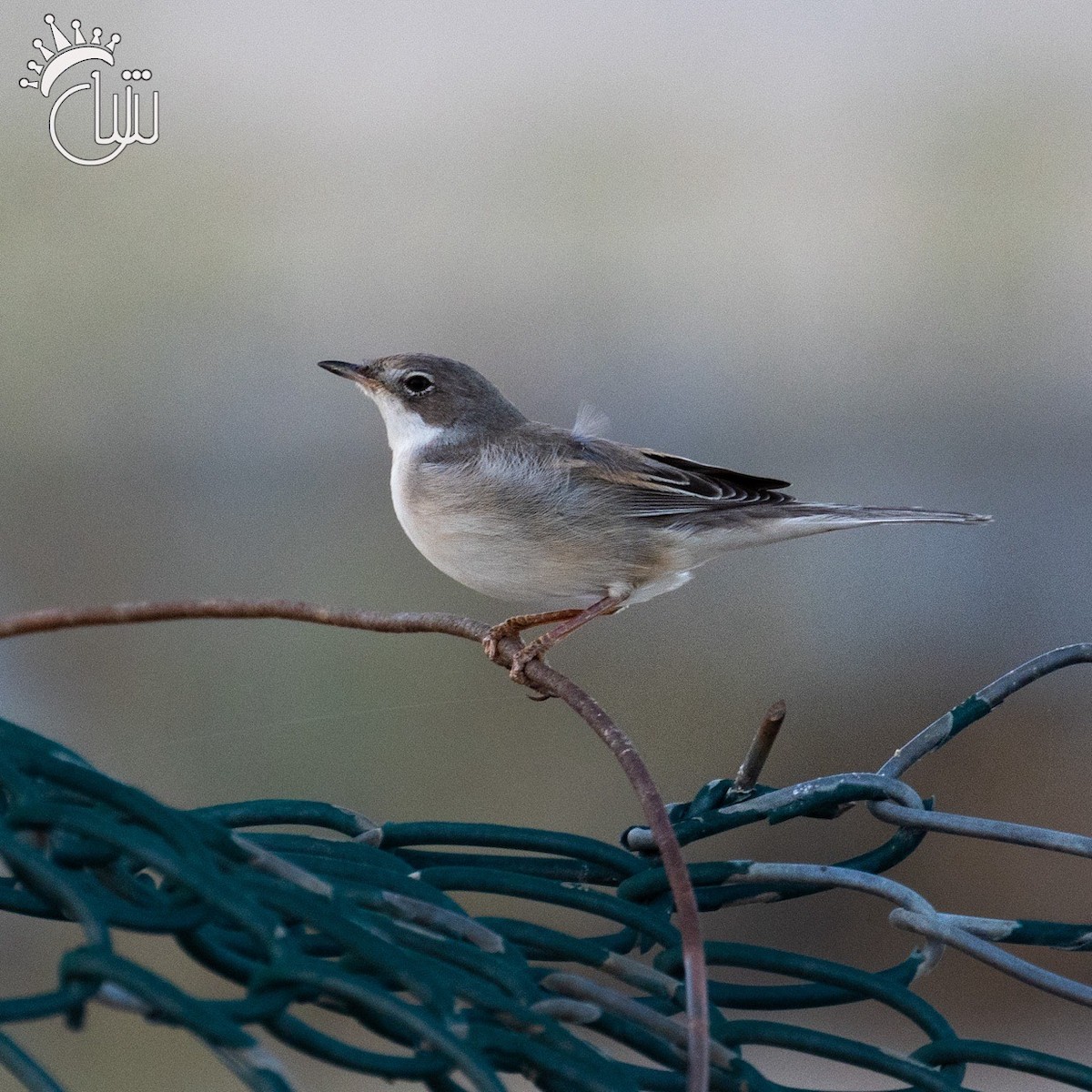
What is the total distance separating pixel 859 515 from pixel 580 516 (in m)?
0.61

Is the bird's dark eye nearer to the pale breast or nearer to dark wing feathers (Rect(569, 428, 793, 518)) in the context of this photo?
the pale breast

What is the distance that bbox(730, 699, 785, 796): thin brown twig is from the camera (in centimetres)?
176

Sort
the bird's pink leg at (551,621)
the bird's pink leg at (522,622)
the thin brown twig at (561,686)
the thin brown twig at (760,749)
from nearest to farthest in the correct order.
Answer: the thin brown twig at (561,686) → the thin brown twig at (760,749) → the bird's pink leg at (522,622) → the bird's pink leg at (551,621)

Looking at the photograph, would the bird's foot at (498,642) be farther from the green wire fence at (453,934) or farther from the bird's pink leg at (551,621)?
the green wire fence at (453,934)

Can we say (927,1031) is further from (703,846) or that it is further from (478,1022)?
(703,846)

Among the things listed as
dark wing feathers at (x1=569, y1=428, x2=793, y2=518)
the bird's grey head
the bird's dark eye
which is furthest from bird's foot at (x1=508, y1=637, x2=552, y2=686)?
the bird's dark eye

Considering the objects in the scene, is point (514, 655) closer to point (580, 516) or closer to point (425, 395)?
point (580, 516)

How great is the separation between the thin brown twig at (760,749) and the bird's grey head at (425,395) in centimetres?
175

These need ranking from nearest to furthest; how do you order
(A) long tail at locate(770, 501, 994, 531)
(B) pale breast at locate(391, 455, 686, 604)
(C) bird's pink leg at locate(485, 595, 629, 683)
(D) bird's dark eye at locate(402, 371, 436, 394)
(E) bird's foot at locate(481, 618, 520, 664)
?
(E) bird's foot at locate(481, 618, 520, 664) < (C) bird's pink leg at locate(485, 595, 629, 683) < (A) long tail at locate(770, 501, 994, 531) < (B) pale breast at locate(391, 455, 686, 604) < (D) bird's dark eye at locate(402, 371, 436, 394)

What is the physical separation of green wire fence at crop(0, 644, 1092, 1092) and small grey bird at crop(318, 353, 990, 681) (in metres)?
1.16

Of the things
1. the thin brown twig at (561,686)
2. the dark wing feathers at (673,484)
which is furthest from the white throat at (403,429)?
the thin brown twig at (561,686)

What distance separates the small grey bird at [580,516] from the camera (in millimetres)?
3059

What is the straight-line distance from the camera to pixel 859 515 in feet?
9.82

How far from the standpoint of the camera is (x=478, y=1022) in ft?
4.39
